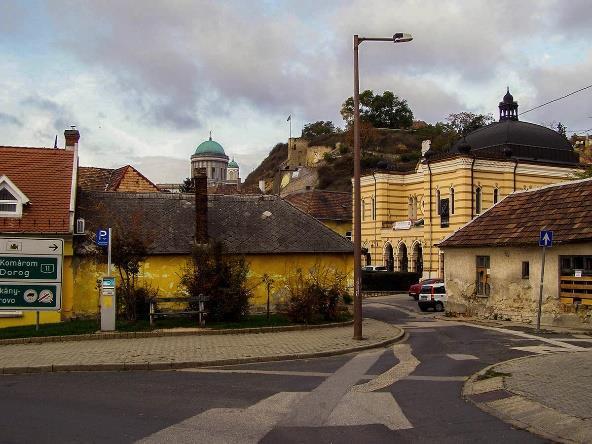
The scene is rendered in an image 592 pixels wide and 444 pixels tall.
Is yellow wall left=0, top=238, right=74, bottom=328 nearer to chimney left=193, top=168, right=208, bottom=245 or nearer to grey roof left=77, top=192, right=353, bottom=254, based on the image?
grey roof left=77, top=192, right=353, bottom=254

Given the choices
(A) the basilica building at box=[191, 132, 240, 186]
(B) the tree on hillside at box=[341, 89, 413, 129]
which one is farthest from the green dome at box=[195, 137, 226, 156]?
(B) the tree on hillside at box=[341, 89, 413, 129]

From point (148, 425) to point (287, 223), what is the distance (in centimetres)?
1903

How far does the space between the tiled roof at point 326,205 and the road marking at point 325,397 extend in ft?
148

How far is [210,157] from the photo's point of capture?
153m

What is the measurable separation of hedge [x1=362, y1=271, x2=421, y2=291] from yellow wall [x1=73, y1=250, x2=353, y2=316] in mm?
25379

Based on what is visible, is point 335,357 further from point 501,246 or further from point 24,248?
point 501,246

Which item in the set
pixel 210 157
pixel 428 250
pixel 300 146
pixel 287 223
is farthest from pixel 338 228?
pixel 210 157

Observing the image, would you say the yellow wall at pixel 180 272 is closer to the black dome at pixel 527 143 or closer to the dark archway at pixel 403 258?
the dark archway at pixel 403 258

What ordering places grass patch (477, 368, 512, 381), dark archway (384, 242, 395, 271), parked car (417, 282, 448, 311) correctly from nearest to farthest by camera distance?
grass patch (477, 368, 512, 381)
parked car (417, 282, 448, 311)
dark archway (384, 242, 395, 271)

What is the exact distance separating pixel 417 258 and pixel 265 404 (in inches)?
1884

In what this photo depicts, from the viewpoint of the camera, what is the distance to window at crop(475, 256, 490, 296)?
88.3ft

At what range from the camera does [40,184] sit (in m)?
24.9

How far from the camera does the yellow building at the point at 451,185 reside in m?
52.3

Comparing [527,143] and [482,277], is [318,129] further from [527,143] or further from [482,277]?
[482,277]
